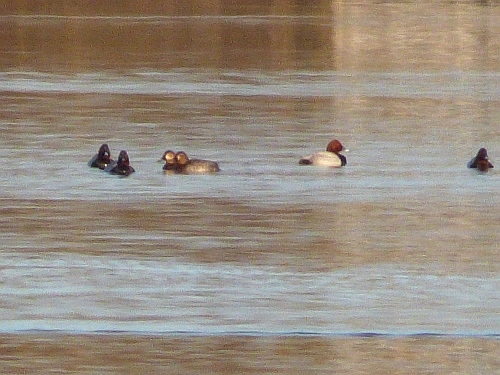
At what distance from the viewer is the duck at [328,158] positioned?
1178cm

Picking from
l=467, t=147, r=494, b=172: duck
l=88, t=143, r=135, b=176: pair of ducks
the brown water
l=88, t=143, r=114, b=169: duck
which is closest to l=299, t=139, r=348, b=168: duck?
the brown water

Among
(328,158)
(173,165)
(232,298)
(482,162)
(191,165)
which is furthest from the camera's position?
(328,158)

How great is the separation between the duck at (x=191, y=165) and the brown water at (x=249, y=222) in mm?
100

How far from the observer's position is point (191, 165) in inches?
446

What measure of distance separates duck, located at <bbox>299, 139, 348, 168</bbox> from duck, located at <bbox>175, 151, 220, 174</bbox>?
2.91 feet

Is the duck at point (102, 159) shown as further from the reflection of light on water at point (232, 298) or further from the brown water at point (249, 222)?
the reflection of light on water at point (232, 298)

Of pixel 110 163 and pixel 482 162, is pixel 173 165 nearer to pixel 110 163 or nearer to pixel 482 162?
pixel 110 163

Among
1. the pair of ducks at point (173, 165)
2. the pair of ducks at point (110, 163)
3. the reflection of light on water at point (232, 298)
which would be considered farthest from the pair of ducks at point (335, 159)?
the reflection of light on water at point (232, 298)

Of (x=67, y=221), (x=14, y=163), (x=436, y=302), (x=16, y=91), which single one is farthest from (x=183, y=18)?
(x=436, y=302)

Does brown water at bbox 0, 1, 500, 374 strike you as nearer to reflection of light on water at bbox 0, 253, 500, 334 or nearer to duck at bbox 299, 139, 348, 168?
reflection of light on water at bbox 0, 253, 500, 334

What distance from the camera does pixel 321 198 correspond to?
1036 centimetres

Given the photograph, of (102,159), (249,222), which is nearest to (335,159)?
(102,159)

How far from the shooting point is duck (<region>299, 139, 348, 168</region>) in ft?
38.7

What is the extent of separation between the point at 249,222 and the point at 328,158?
8.42 ft
